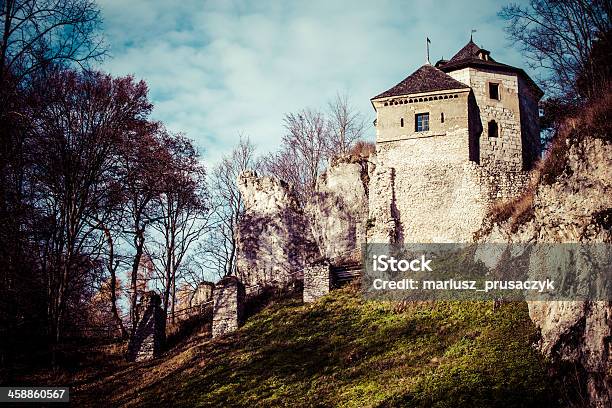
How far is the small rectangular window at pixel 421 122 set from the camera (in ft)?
94.3

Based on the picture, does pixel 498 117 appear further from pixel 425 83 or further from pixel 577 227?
pixel 577 227

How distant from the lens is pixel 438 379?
15.8 m

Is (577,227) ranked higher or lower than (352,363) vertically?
higher

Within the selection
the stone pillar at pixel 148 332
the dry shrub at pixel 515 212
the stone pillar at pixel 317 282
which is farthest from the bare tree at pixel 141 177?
the dry shrub at pixel 515 212

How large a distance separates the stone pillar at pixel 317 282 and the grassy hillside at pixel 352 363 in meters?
0.47

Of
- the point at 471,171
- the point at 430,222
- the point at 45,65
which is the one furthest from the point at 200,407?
the point at 471,171

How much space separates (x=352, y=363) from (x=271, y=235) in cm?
1591

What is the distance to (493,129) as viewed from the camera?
28.7 metres

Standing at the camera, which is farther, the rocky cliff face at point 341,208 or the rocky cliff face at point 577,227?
the rocky cliff face at point 341,208

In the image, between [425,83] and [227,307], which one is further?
[425,83]

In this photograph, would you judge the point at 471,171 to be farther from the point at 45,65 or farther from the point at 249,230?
the point at 45,65

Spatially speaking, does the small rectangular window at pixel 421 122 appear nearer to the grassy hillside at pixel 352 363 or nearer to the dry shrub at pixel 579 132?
the grassy hillside at pixel 352 363

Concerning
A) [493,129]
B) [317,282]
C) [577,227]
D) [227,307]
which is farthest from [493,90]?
[227,307]

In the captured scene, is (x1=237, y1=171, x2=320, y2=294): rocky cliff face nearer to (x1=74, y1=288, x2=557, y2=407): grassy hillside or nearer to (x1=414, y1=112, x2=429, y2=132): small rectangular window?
(x1=74, y1=288, x2=557, y2=407): grassy hillside
